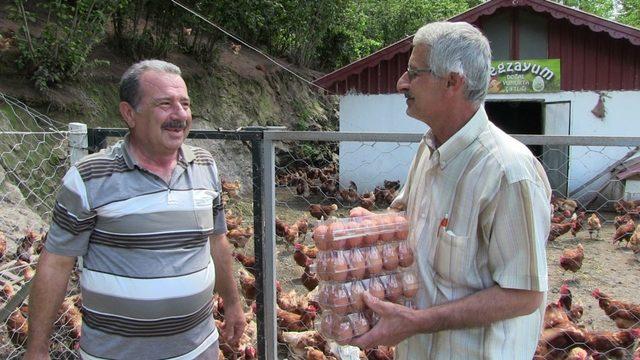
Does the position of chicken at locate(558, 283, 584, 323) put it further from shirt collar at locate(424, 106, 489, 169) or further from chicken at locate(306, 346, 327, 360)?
shirt collar at locate(424, 106, 489, 169)

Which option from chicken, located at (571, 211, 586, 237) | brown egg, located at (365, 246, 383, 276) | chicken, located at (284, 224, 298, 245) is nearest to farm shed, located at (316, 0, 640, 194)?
chicken, located at (571, 211, 586, 237)

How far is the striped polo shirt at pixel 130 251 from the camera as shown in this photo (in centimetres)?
199

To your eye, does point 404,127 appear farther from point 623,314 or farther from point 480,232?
point 480,232

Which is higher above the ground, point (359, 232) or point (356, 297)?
point (359, 232)

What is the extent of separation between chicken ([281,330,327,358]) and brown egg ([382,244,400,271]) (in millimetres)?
2310

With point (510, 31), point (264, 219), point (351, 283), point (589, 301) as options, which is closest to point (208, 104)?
point (510, 31)

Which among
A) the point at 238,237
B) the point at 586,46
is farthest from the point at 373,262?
the point at 586,46

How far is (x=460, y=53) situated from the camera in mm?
1565

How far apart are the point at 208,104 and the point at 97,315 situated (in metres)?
10.2

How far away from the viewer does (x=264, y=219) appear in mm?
2818

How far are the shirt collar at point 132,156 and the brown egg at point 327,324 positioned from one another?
909 mm

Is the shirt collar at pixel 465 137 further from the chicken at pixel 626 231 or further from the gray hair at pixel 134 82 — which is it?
the chicken at pixel 626 231

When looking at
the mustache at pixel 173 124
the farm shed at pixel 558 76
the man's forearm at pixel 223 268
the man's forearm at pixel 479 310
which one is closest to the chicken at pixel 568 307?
the man's forearm at pixel 223 268

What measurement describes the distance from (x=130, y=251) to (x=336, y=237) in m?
0.84
